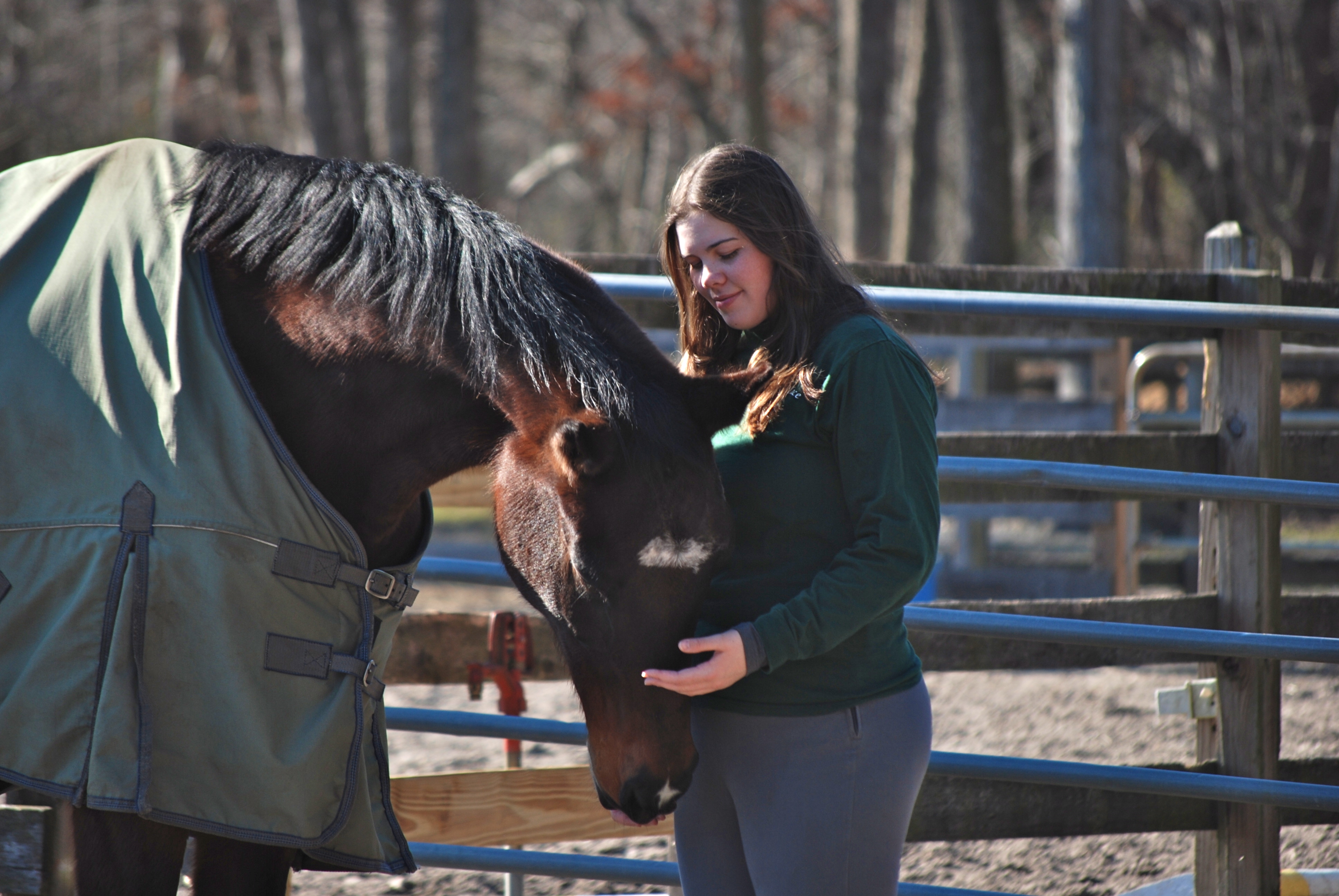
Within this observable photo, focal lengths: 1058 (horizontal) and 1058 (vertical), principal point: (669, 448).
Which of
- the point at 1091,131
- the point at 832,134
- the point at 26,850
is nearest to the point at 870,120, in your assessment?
the point at 1091,131

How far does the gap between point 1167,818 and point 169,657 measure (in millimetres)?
2189

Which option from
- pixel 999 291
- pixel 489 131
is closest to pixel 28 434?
pixel 999 291

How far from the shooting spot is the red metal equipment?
248 cm

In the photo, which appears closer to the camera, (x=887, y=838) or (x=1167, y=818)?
(x=887, y=838)

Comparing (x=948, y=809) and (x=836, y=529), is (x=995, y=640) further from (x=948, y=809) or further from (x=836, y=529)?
(x=836, y=529)

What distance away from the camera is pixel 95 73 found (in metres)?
16.4

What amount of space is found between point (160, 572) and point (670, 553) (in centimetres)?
73

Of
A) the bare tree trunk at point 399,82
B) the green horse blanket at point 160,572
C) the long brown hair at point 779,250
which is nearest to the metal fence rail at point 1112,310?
the long brown hair at point 779,250

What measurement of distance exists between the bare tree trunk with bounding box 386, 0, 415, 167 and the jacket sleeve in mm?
11366

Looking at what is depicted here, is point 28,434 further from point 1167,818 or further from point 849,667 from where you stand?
point 1167,818

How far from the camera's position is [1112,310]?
7.79ft

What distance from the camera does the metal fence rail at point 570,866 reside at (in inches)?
91.8

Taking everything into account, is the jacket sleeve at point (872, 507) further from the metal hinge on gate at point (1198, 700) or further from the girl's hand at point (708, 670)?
the metal hinge on gate at point (1198, 700)

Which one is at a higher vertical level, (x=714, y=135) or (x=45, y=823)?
(x=714, y=135)
